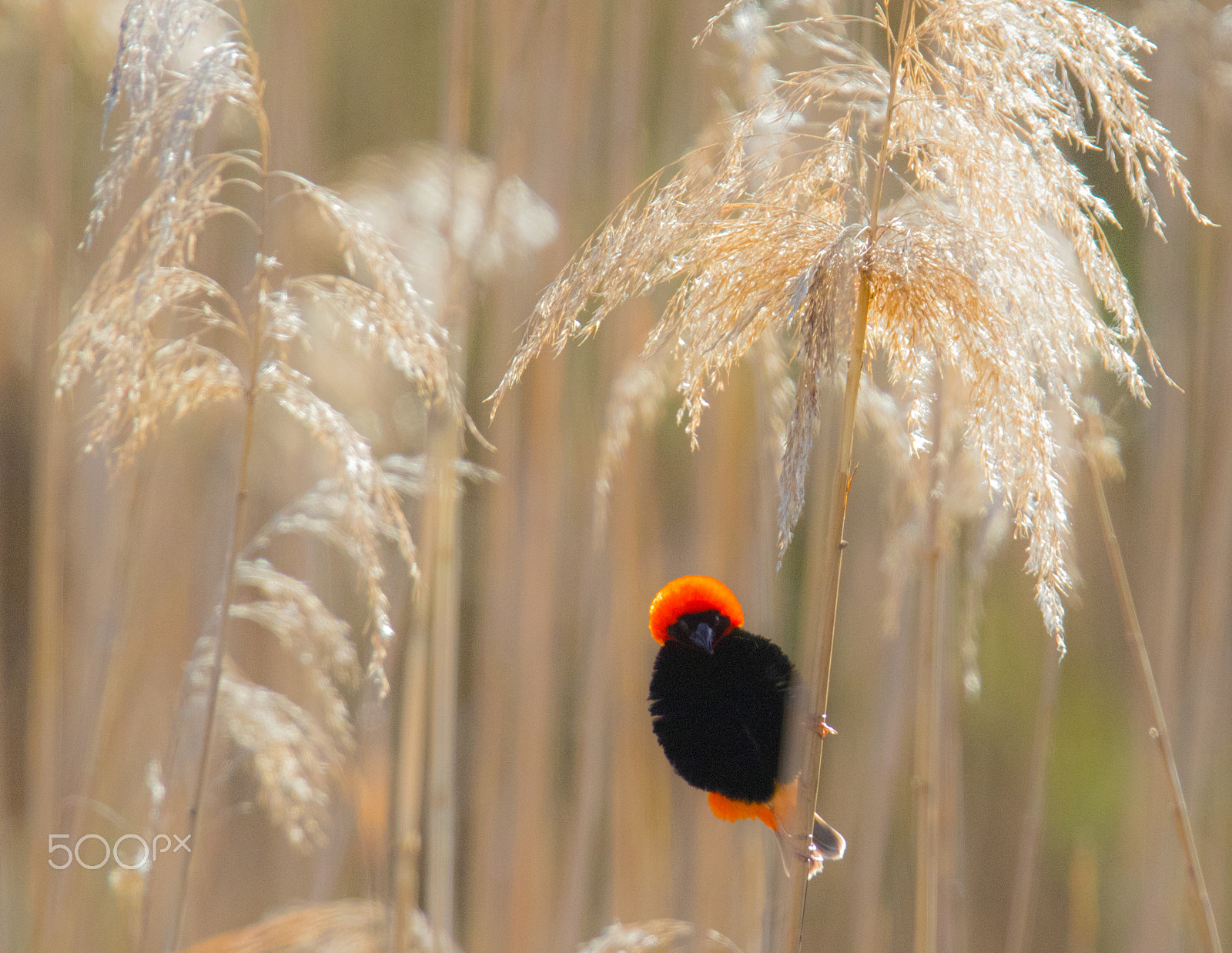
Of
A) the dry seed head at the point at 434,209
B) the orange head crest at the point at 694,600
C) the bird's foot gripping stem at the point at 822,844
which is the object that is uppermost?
the dry seed head at the point at 434,209

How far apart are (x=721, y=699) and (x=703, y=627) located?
10 cm

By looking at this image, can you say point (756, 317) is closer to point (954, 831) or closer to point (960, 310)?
point (960, 310)

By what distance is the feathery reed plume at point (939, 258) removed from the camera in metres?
0.71

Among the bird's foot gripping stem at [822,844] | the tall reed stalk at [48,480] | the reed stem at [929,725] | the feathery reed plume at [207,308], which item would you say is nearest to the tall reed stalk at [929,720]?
the reed stem at [929,725]

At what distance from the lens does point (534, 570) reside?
163cm

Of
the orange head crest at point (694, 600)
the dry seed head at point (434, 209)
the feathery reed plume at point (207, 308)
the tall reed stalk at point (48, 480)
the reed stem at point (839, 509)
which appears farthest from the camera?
the dry seed head at point (434, 209)

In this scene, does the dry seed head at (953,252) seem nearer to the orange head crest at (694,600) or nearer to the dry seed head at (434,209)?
the orange head crest at (694,600)

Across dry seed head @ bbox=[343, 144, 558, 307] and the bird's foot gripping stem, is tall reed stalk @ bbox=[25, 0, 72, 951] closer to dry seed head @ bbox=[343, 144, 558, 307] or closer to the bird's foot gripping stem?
dry seed head @ bbox=[343, 144, 558, 307]

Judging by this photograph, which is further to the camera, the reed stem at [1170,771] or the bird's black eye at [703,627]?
the bird's black eye at [703,627]

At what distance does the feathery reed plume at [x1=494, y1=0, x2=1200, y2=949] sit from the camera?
71cm

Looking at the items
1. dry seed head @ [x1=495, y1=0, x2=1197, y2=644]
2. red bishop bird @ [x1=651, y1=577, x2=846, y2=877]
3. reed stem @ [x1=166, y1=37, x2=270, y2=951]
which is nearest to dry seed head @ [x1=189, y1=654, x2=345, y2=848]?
reed stem @ [x1=166, y1=37, x2=270, y2=951]

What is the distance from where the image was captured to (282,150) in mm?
1663

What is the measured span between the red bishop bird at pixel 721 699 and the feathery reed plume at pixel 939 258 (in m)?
0.27

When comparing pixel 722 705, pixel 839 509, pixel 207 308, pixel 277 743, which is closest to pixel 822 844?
pixel 722 705
